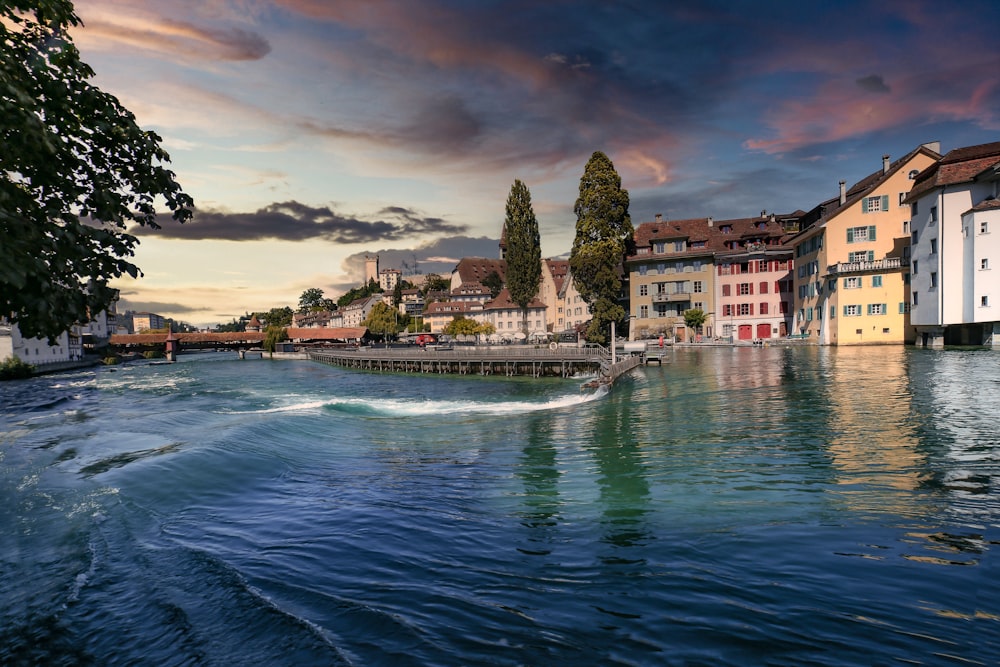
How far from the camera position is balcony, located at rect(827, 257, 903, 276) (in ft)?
177

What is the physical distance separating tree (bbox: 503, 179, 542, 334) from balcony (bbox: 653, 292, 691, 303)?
738 inches

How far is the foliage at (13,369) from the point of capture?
6151 centimetres

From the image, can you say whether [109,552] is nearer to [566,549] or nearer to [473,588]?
[473,588]

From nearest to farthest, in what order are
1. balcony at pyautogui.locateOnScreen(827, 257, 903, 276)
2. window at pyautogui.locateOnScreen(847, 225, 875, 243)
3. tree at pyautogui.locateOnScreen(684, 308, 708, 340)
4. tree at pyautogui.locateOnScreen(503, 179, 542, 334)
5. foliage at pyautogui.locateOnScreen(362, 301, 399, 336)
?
balcony at pyautogui.locateOnScreen(827, 257, 903, 276) < window at pyautogui.locateOnScreen(847, 225, 875, 243) < tree at pyautogui.locateOnScreen(684, 308, 708, 340) < tree at pyautogui.locateOnScreen(503, 179, 542, 334) < foliage at pyautogui.locateOnScreen(362, 301, 399, 336)

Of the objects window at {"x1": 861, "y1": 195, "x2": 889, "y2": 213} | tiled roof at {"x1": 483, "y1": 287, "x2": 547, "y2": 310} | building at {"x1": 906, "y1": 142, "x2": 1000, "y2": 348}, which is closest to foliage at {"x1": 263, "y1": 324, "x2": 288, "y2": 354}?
tiled roof at {"x1": 483, "y1": 287, "x2": 547, "y2": 310}

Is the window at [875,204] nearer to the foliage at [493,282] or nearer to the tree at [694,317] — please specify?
the tree at [694,317]

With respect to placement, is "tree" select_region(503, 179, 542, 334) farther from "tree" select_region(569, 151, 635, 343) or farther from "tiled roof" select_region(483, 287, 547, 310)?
"tiled roof" select_region(483, 287, 547, 310)

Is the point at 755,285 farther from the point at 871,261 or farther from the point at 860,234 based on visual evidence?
the point at 871,261

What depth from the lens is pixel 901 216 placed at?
55.4 metres

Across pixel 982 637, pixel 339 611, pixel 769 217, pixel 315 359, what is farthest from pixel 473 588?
pixel 315 359

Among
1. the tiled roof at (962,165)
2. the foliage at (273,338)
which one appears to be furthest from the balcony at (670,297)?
the foliage at (273,338)

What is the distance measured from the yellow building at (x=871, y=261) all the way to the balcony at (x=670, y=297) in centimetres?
1790

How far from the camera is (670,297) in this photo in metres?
75.4

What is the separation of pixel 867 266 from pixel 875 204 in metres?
7.11
